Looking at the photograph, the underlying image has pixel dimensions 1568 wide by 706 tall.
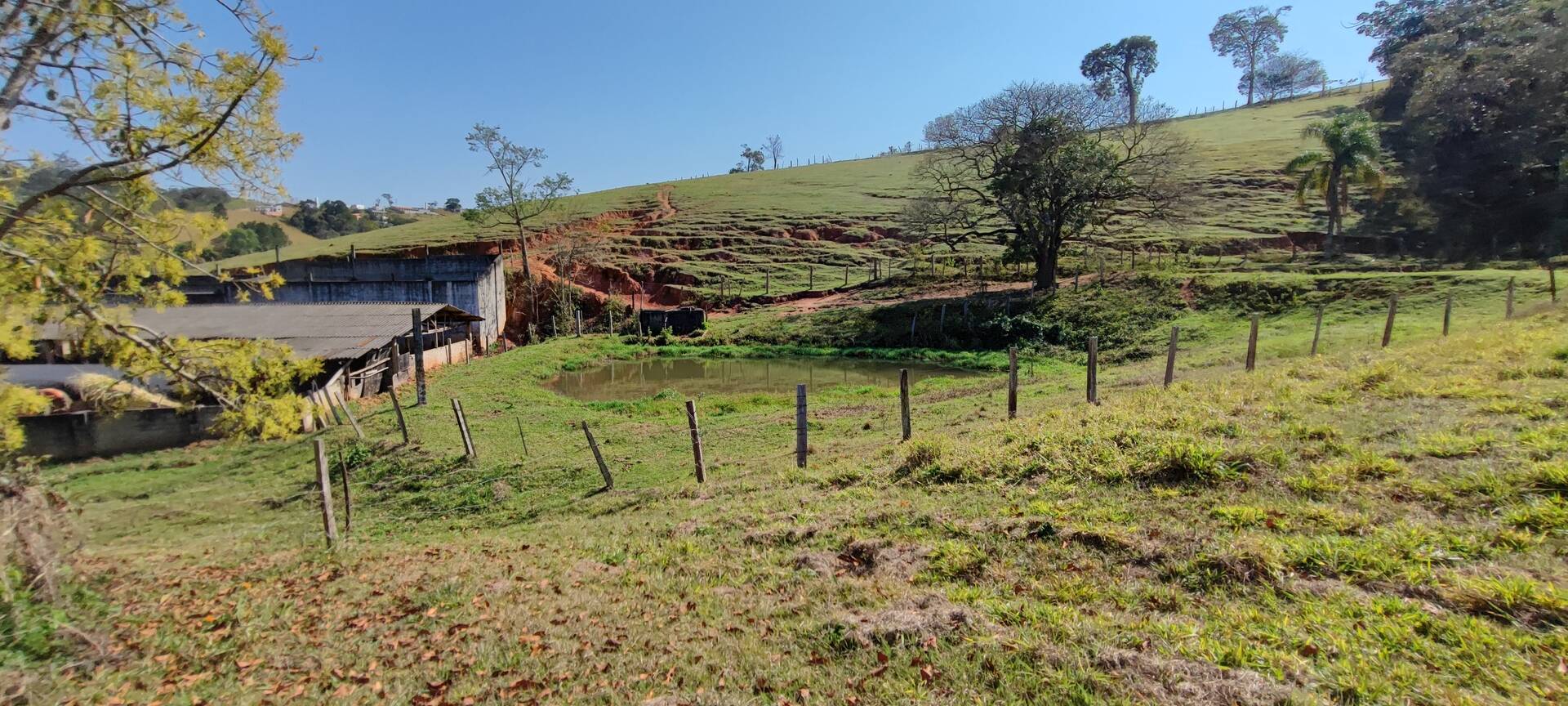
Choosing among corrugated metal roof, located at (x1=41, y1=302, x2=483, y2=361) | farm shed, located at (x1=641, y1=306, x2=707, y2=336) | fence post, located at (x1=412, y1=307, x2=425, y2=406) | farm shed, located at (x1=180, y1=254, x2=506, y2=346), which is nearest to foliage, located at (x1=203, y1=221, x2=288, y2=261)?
farm shed, located at (x1=180, y1=254, x2=506, y2=346)

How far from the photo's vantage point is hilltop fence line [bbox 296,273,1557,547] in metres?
11.0

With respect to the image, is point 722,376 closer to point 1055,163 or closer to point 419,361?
point 419,361

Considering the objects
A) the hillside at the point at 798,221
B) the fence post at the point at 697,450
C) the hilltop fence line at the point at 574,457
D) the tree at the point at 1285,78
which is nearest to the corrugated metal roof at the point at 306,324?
the hilltop fence line at the point at 574,457

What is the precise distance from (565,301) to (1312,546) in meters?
37.8

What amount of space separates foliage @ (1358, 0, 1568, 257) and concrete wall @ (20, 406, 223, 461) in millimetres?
49680

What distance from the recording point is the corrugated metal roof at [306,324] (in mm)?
22000

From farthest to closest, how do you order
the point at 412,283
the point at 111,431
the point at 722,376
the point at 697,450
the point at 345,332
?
the point at 412,283 → the point at 722,376 → the point at 345,332 → the point at 111,431 → the point at 697,450

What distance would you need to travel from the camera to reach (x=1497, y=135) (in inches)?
1350

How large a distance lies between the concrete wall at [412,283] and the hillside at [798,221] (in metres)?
11.5

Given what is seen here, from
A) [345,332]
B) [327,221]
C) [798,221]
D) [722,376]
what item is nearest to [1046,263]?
[722,376]

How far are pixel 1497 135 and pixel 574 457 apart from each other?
47413mm

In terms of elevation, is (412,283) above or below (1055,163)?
below

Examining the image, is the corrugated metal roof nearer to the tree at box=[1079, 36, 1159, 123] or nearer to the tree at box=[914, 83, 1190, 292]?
the tree at box=[914, 83, 1190, 292]

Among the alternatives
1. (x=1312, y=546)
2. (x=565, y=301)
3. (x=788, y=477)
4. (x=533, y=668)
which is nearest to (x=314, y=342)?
(x=565, y=301)
